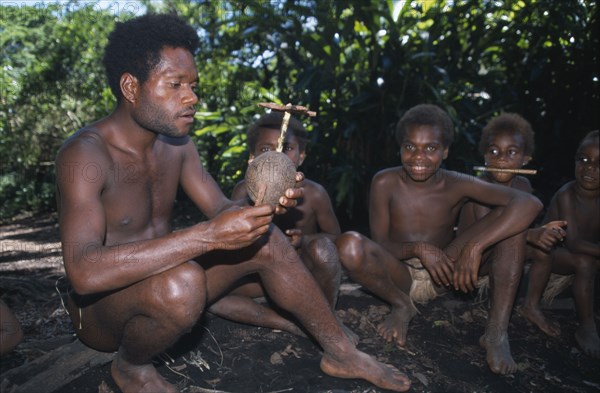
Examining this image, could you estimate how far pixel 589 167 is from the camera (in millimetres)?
3111

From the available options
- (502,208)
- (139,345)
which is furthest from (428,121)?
(139,345)

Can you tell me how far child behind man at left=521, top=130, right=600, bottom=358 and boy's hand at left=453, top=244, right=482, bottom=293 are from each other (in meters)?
0.43

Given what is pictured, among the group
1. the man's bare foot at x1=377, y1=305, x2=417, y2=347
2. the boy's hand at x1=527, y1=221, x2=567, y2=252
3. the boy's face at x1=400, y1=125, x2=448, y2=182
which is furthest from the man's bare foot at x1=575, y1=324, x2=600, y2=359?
the boy's face at x1=400, y1=125, x2=448, y2=182

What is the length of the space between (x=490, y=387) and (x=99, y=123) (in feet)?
6.88

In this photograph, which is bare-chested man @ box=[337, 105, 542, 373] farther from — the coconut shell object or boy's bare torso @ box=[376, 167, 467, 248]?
the coconut shell object

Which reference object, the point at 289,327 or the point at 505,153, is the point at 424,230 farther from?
the point at 289,327

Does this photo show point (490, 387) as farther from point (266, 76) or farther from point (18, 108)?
point (18, 108)

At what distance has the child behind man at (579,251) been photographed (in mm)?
2848

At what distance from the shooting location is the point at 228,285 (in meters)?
2.21

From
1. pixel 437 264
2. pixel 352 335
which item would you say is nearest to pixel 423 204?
pixel 437 264

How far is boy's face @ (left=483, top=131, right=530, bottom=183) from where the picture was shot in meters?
3.28

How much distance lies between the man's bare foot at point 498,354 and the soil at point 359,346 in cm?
4

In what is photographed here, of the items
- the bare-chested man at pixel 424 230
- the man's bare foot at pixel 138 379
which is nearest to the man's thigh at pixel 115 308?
the man's bare foot at pixel 138 379

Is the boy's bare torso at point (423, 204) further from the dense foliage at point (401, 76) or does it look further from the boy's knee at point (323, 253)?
the dense foliage at point (401, 76)
